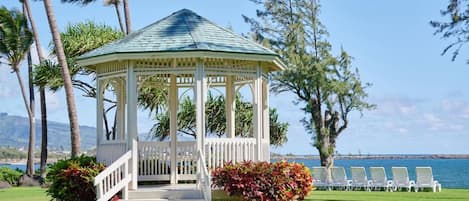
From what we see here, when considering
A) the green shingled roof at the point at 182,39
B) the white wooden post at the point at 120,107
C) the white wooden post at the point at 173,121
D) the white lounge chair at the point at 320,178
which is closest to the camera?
the green shingled roof at the point at 182,39

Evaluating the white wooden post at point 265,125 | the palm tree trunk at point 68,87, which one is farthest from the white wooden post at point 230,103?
the palm tree trunk at point 68,87

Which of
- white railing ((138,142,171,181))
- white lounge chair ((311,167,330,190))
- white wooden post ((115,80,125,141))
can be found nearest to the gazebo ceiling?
white wooden post ((115,80,125,141))

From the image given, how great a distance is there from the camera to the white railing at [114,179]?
1481 centimetres

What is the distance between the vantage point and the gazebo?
16.0 m

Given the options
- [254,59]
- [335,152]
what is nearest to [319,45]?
[335,152]

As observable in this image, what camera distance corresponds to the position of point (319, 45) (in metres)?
33.8

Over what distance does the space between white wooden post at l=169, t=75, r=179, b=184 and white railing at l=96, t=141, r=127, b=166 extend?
5.30 ft

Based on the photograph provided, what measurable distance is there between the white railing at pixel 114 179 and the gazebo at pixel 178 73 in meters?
0.02

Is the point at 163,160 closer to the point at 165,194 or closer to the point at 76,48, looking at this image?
the point at 165,194

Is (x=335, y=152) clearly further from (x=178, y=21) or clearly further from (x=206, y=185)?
(x=206, y=185)

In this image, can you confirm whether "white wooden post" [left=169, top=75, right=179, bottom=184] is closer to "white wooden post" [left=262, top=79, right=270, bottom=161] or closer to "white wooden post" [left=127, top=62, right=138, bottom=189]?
"white wooden post" [left=127, top=62, right=138, bottom=189]

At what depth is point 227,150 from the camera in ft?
53.7

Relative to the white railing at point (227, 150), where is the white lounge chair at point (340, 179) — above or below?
below

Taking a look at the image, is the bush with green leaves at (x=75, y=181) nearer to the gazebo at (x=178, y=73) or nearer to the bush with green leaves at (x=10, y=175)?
the gazebo at (x=178, y=73)
